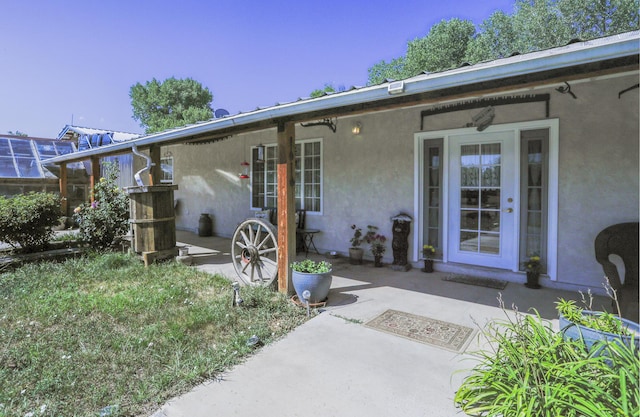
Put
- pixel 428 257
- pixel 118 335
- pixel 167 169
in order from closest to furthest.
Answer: pixel 118 335, pixel 428 257, pixel 167 169

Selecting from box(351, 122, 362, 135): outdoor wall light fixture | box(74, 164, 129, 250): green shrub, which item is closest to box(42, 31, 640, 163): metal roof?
box(351, 122, 362, 135): outdoor wall light fixture

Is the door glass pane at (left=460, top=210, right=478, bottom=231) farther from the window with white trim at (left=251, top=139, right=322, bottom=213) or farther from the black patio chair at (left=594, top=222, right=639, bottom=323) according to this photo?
the window with white trim at (left=251, top=139, right=322, bottom=213)

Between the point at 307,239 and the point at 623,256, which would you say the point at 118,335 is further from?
the point at 623,256

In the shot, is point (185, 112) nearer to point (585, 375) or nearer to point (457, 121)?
point (457, 121)

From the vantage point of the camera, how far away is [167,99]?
28.9m

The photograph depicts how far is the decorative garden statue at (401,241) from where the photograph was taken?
521cm

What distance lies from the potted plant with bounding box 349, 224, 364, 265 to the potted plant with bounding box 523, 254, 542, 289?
96.1 inches

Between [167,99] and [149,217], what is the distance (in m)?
27.5

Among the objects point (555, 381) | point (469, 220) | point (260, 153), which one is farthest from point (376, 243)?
point (555, 381)

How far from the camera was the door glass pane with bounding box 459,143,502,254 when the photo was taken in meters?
4.73

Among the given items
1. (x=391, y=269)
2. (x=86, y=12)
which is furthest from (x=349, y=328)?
(x=86, y=12)

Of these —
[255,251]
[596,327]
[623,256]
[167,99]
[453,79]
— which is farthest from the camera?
[167,99]

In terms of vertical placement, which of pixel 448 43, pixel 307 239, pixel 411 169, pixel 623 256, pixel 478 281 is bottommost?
pixel 478 281

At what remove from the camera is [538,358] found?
1.80 m
